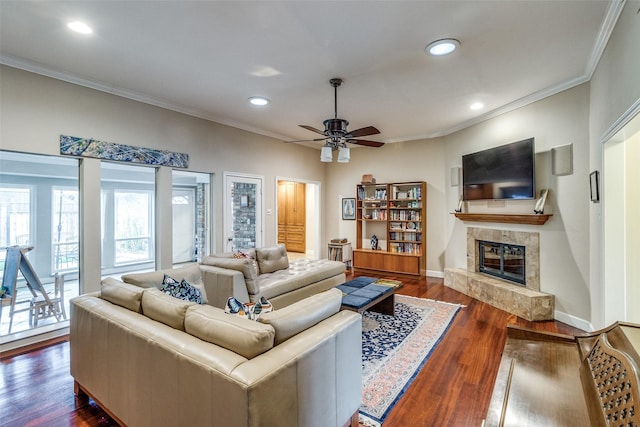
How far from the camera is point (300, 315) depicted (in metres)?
1.68

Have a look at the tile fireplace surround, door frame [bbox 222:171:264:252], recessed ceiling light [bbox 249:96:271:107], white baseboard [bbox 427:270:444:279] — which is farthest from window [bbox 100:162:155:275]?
white baseboard [bbox 427:270:444:279]

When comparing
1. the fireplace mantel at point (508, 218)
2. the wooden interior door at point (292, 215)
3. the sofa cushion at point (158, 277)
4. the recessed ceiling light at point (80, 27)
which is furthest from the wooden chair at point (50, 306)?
the fireplace mantel at point (508, 218)

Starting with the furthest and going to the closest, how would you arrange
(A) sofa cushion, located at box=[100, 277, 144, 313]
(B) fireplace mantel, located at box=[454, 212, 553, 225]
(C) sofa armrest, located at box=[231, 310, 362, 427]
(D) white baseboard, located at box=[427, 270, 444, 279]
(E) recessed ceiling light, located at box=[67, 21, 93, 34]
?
(D) white baseboard, located at box=[427, 270, 444, 279], (B) fireplace mantel, located at box=[454, 212, 553, 225], (E) recessed ceiling light, located at box=[67, 21, 93, 34], (A) sofa cushion, located at box=[100, 277, 144, 313], (C) sofa armrest, located at box=[231, 310, 362, 427]

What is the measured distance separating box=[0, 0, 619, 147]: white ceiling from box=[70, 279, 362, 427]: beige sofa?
2.05 m

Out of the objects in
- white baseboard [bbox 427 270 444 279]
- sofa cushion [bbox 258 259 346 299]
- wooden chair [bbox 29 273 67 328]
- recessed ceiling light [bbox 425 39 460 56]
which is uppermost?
recessed ceiling light [bbox 425 39 460 56]

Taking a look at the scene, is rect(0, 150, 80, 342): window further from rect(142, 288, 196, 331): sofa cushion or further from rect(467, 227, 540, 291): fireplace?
rect(467, 227, 540, 291): fireplace

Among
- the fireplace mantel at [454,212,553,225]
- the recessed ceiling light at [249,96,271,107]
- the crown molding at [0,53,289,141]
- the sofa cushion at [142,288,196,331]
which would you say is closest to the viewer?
the sofa cushion at [142,288,196,331]

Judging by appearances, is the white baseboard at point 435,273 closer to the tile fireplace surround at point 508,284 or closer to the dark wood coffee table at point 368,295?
the tile fireplace surround at point 508,284

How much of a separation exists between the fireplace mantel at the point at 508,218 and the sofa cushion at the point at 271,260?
310 centimetres

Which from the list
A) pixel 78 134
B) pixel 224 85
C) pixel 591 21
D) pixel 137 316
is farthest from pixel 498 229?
pixel 78 134

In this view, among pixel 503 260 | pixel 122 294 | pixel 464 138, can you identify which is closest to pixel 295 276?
pixel 122 294

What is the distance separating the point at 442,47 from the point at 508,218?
272 centimetres

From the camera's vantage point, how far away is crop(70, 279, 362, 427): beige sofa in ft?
4.29

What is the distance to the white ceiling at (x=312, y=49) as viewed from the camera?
2.25m
